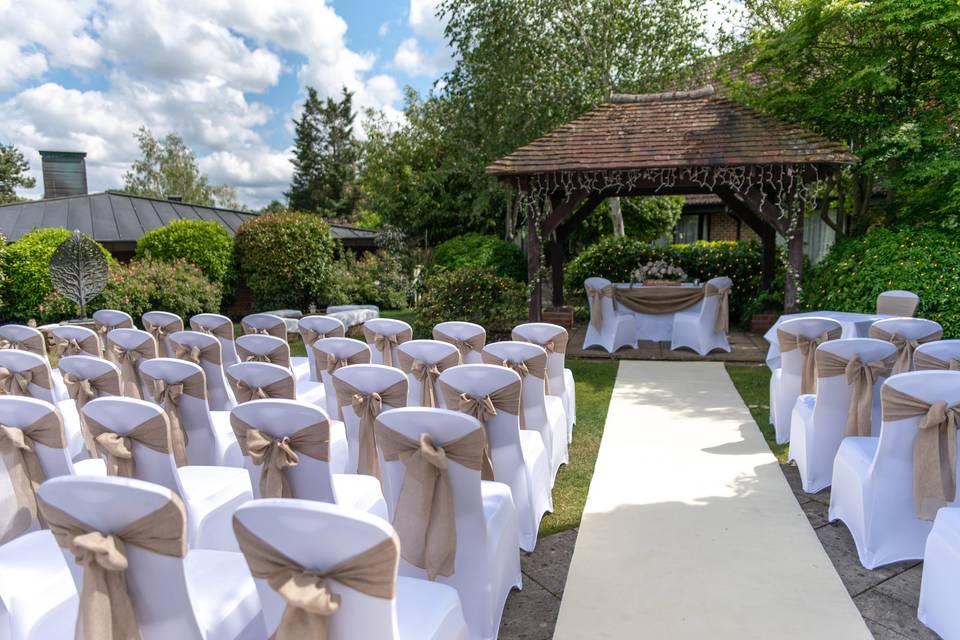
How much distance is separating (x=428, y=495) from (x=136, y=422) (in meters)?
1.45

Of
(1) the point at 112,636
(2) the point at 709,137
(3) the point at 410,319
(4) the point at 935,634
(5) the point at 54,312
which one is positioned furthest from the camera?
(3) the point at 410,319

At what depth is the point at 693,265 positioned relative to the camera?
13.7 m

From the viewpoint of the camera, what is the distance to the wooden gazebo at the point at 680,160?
973cm

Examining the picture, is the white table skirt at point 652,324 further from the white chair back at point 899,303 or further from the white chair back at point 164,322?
the white chair back at point 164,322

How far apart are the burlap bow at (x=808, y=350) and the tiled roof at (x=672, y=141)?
466 cm

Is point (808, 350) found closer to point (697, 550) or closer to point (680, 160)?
point (697, 550)

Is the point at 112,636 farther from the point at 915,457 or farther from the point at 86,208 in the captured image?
the point at 86,208

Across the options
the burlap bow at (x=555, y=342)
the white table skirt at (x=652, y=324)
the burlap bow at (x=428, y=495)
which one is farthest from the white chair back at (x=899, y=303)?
the burlap bow at (x=428, y=495)

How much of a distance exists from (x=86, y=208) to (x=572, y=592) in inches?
793

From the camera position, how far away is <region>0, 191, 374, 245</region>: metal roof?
17234mm

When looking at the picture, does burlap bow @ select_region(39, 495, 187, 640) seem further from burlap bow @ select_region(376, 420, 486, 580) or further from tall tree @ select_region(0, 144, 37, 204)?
tall tree @ select_region(0, 144, 37, 204)

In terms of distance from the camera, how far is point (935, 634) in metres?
3.10

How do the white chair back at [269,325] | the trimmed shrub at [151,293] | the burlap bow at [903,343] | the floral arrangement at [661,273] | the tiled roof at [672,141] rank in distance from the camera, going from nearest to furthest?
the burlap bow at [903,343] < the white chair back at [269,325] < the tiled roof at [672,141] < the floral arrangement at [661,273] < the trimmed shrub at [151,293]

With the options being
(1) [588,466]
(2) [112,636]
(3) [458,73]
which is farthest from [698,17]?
(2) [112,636]
